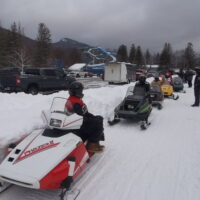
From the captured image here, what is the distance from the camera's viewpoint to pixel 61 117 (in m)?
3.65

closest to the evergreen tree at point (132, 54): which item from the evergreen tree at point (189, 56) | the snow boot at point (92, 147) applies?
the evergreen tree at point (189, 56)

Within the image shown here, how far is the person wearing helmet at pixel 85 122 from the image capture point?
Answer: 13.0 ft

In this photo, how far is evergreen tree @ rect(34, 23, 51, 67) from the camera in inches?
1743

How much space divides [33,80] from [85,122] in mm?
9454

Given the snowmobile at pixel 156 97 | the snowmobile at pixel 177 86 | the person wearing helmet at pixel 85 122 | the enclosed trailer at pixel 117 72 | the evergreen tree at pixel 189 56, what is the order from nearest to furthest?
1. the person wearing helmet at pixel 85 122
2. the snowmobile at pixel 156 97
3. the snowmobile at pixel 177 86
4. the enclosed trailer at pixel 117 72
5. the evergreen tree at pixel 189 56

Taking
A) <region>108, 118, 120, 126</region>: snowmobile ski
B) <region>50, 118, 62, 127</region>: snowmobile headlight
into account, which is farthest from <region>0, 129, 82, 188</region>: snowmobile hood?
<region>108, 118, 120, 126</region>: snowmobile ski

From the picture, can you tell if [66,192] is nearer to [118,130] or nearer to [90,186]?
[90,186]

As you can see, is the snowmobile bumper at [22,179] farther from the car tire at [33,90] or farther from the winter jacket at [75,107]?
the car tire at [33,90]

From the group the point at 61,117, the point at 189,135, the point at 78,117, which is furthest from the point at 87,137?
the point at 189,135

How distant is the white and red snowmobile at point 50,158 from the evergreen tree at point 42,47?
140 ft

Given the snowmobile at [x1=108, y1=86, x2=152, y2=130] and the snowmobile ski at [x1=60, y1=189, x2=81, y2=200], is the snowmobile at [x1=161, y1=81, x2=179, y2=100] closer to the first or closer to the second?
the snowmobile at [x1=108, y1=86, x2=152, y2=130]

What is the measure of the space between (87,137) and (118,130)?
247cm

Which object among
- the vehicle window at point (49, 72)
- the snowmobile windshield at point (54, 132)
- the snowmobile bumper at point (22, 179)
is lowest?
the snowmobile bumper at point (22, 179)

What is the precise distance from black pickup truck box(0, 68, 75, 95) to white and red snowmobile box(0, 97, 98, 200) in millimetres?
8888
